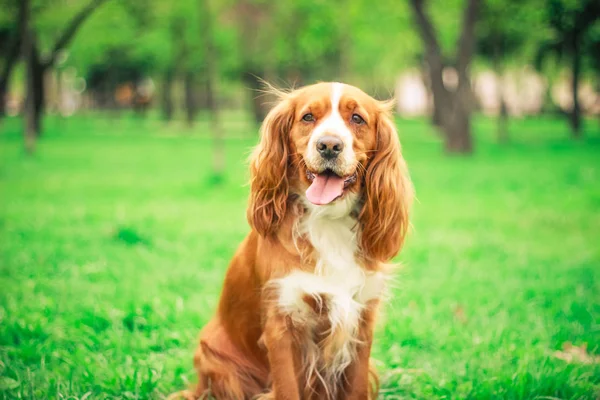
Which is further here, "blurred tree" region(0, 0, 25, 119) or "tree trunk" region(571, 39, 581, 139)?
"tree trunk" region(571, 39, 581, 139)

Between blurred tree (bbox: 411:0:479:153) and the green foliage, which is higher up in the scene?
the green foliage

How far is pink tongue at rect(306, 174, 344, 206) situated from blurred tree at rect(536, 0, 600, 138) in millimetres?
22050

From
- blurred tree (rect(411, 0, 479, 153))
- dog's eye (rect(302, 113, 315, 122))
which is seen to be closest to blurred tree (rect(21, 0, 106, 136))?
blurred tree (rect(411, 0, 479, 153))

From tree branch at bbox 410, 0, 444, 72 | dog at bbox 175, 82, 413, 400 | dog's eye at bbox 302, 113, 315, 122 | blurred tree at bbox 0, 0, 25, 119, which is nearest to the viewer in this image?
dog at bbox 175, 82, 413, 400

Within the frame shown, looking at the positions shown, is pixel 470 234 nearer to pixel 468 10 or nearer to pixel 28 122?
pixel 468 10

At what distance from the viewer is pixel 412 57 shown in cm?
3731

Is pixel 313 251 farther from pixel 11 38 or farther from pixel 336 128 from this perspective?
pixel 11 38

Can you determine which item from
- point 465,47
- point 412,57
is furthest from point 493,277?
point 412,57

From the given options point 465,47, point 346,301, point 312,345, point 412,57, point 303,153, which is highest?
point 412,57

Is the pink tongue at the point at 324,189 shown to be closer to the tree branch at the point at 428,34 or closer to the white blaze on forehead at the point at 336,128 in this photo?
the white blaze on forehead at the point at 336,128

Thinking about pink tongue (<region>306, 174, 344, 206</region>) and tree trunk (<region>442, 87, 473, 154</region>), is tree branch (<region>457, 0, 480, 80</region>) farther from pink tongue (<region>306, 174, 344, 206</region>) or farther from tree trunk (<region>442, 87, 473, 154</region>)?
pink tongue (<region>306, 174, 344, 206</region>)

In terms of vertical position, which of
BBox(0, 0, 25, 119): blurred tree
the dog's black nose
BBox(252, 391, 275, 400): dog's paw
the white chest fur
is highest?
BBox(0, 0, 25, 119): blurred tree

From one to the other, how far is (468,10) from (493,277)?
12.8m

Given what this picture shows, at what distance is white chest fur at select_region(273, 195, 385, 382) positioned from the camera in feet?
9.26
